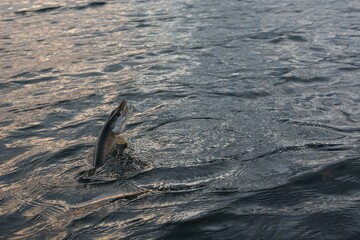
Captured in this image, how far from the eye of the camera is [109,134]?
17.0 ft

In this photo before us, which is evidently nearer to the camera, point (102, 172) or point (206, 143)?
point (102, 172)

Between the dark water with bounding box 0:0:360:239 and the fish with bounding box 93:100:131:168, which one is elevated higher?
the fish with bounding box 93:100:131:168

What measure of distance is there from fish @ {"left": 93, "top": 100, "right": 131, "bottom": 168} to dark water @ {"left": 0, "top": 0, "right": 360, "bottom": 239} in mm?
148

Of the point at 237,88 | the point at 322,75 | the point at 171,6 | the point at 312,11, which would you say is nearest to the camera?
Answer: the point at 237,88

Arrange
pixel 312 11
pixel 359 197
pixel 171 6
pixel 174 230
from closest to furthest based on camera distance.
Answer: pixel 174 230, pixel 359 197, pixel 312 11, pixel 171 6

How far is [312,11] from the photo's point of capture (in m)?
14.9

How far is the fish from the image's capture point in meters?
5.18

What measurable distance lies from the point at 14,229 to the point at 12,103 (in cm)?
441

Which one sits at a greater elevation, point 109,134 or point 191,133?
point 109,134

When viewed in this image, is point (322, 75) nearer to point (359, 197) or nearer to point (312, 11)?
point (359, 197)

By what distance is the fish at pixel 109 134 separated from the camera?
518cm

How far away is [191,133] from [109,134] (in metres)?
1.48

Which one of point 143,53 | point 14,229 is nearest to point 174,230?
point 14,229

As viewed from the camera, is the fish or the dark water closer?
the dark water
